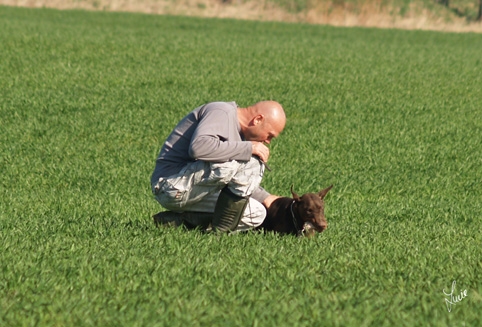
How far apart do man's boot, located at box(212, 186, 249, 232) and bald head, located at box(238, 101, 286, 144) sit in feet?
1.55

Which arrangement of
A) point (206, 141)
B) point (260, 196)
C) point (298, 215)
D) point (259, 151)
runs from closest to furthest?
point (206, 141) < point (259, 151) < point (298, 215) < point (260, 196)

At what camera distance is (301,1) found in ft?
149

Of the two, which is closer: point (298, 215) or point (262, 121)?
point (262, 121)

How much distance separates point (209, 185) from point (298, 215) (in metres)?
0.78

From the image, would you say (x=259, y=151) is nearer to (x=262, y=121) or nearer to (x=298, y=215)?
(x=262, y=121)

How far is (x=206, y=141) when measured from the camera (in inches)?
241

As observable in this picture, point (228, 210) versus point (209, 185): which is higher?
point (209, 185)

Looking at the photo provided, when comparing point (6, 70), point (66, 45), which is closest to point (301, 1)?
point (66, 45)

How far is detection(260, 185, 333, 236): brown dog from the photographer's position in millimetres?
6441

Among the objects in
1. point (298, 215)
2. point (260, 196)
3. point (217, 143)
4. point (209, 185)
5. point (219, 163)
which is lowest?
point (260, 196)

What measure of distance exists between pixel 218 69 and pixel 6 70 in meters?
4.87

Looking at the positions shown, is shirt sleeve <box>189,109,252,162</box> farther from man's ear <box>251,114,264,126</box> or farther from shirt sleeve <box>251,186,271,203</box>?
Answer: shirt sleeve <box>251,186,271,203</box>

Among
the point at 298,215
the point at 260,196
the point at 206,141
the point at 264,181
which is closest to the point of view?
the point at 206,141

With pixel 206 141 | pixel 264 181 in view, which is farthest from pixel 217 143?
pixel 264 181
